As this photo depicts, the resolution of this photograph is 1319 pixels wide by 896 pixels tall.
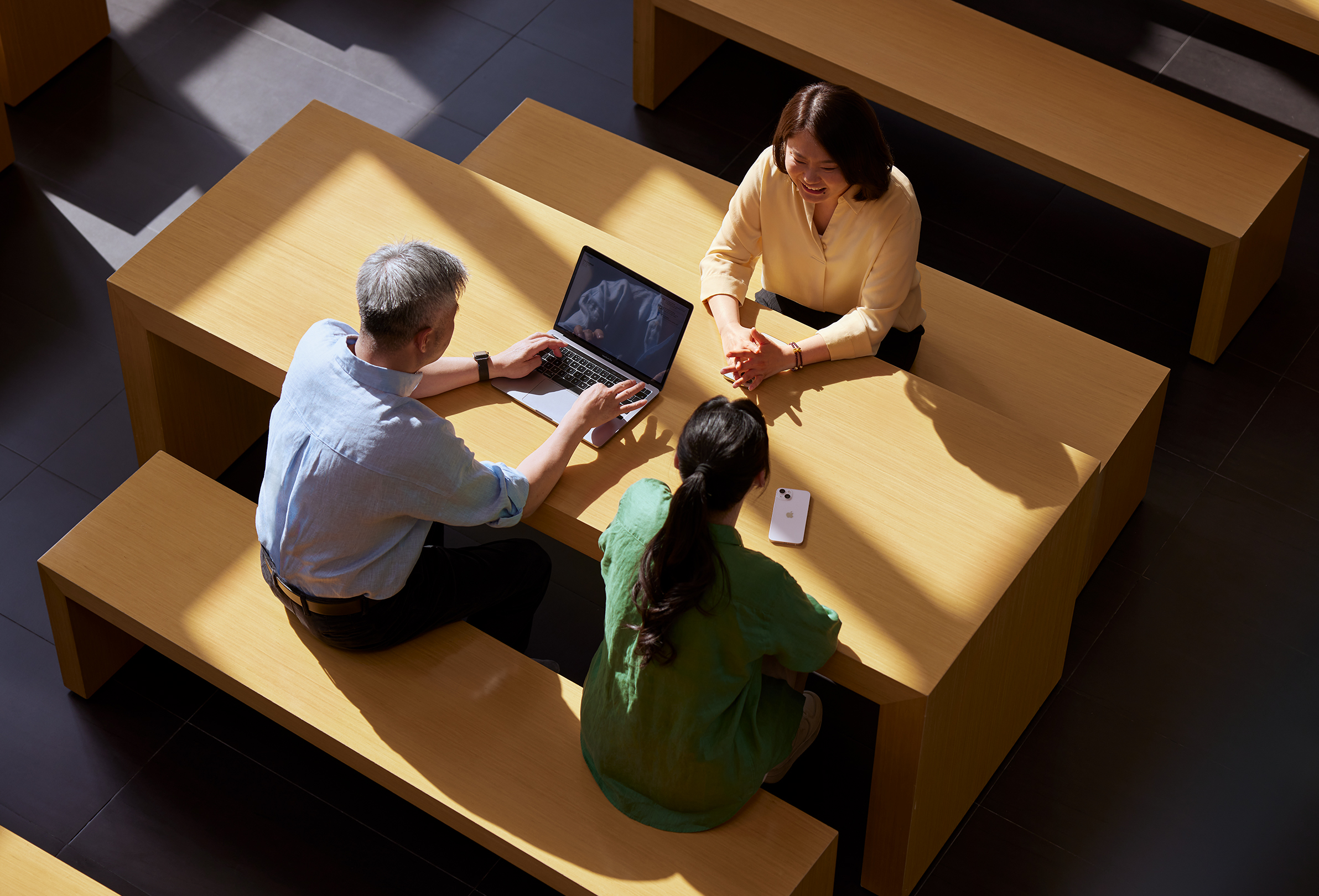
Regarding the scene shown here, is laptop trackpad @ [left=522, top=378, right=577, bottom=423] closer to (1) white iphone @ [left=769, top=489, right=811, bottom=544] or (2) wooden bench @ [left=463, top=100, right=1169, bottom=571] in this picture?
(1) white iphone @ [left=769, top=489, right=811, bottom=544]

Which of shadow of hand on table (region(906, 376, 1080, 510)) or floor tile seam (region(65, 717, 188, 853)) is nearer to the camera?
shadow of hand on table (region(906, 376, 1080, 510))

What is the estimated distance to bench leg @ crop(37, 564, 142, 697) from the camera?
131 inches

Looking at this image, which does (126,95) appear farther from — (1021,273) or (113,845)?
(1021,273)

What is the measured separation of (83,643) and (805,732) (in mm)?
1752

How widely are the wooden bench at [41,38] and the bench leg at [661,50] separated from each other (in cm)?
198

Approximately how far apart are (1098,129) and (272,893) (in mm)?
3212

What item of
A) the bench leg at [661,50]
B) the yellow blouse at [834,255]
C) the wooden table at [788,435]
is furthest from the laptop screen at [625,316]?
the bench leg at [661,50]

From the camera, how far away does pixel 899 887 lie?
317 centimetres

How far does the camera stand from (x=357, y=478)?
2711 millimetres

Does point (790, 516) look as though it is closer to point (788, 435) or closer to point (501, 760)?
point (788, 435)

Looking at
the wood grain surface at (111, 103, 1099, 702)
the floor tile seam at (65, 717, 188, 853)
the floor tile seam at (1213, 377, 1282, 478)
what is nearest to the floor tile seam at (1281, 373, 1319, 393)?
the floor tile seam at (1213, 377, 1282, 478)

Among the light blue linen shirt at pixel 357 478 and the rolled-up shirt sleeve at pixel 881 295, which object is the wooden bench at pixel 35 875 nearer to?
the light blue linen shirt at pixel 357 478

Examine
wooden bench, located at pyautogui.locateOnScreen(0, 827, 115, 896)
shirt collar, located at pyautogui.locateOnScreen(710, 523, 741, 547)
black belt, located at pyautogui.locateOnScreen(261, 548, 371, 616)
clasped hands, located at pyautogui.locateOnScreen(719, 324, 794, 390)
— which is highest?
shirt collar, located at pyautogui.locateOnScreen(710, 523, 741, 547)

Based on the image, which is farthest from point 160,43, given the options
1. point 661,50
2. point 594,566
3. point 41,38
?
point 594,566
